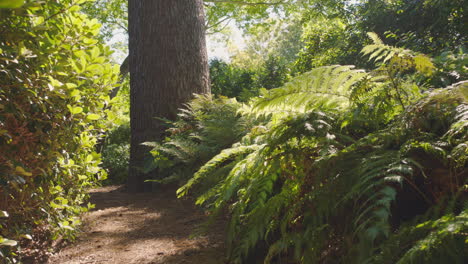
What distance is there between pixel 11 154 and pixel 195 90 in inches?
155

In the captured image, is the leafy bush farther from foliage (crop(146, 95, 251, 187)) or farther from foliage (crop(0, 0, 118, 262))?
foliage (crop(0, 0, 118, 262))

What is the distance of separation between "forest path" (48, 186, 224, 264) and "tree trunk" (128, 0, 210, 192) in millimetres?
1506

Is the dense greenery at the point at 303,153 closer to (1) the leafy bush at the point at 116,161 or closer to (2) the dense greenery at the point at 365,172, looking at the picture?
(2) the dense greenery at the point at 365,172

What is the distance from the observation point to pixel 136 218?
3.92 m

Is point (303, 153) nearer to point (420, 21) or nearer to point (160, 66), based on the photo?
point (160, 66)

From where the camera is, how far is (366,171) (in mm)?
1718

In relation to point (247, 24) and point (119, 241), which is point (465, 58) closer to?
point (119, 241)

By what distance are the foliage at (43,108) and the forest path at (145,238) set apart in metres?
0.30

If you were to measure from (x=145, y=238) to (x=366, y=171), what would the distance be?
2.13 meters

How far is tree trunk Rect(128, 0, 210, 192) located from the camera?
5801 mm

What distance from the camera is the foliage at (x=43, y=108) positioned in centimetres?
210

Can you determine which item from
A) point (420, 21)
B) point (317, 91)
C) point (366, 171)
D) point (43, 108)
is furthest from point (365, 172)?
point (420, 21)

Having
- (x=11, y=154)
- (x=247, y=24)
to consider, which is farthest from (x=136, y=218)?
(x=247, y=24)

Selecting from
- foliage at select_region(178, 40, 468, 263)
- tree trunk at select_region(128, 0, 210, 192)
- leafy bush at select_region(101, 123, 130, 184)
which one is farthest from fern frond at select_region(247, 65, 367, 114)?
leafy bush at select_region(101, 123, 130, 184)
